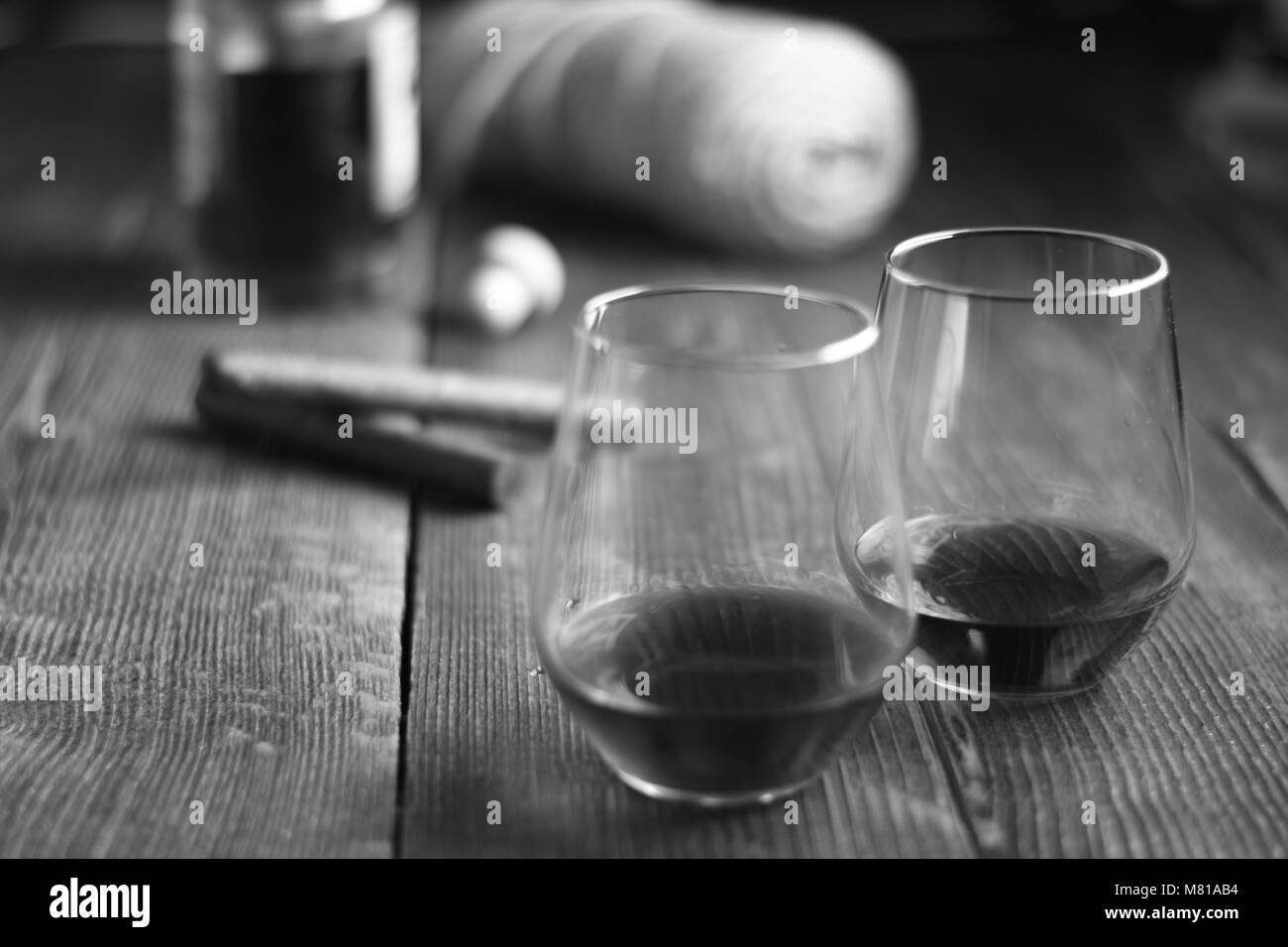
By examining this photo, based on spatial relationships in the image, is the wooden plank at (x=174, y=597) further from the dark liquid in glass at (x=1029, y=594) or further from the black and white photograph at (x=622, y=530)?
the dark liquid in glass at (x=1029, y=594)

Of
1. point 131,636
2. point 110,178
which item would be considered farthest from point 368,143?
point 131,636

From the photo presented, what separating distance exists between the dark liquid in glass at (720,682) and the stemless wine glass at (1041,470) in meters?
0.04

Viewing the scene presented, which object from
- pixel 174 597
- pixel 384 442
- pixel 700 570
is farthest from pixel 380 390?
pixel 700 570

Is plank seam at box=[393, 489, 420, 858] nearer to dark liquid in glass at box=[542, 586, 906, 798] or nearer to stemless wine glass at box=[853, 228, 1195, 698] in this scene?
dark liquid in glass at box=[542, 586, 906, 798]

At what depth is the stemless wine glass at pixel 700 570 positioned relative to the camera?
0.57 metres

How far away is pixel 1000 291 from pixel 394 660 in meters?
0.32

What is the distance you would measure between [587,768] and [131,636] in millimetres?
256

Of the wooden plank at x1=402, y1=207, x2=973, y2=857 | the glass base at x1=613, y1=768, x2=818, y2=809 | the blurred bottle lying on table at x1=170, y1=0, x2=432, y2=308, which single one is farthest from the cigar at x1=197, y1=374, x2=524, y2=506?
the glass base at x1=613, y1=768, x2=818, y2=809

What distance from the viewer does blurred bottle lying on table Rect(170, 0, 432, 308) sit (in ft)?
3.99

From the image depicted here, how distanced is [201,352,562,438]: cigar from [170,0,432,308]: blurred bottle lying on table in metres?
0.22

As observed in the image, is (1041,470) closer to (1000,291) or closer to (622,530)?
(1000,291)

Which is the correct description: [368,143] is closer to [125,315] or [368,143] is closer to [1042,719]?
[125,315]

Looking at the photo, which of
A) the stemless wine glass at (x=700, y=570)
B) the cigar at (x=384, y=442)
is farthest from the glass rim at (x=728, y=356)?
the cigar at (x=384, y=442)

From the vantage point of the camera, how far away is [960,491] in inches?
27.4
